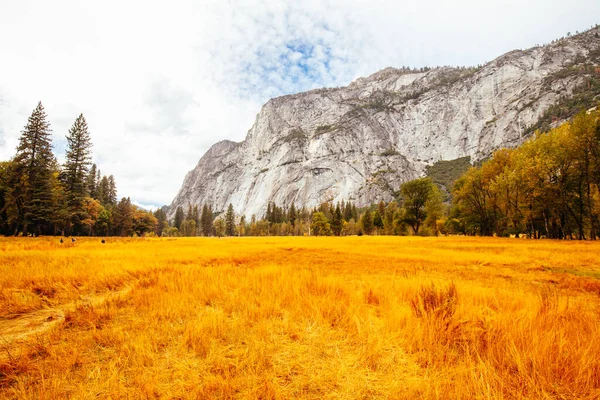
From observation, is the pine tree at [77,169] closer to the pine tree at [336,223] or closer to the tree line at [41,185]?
the tree line at [41,185]

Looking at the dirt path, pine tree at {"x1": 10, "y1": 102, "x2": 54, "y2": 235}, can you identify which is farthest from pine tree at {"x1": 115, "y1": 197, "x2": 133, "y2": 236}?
the dirt path

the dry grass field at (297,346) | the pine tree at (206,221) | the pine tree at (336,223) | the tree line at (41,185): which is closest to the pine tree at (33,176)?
the tree line at (41,185)

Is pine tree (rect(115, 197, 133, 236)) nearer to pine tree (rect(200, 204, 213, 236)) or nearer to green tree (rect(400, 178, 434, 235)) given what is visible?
pine tree (rect(200, 204, 213, 236))

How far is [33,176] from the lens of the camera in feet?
118

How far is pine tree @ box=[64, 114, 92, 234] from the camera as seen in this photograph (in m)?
43.9

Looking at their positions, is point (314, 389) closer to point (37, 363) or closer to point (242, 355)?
point (242, 355)

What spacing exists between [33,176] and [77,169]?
36.8 feet

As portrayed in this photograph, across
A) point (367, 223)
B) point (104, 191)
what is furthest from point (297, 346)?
point (104, 191)

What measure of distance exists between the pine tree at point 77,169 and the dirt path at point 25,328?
162ft

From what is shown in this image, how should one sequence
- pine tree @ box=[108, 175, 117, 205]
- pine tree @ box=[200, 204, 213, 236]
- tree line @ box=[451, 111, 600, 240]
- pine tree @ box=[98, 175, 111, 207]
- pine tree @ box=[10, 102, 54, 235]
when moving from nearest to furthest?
tree line @ box=[451, 111, 600, 240] → pine tree @ box=[10, 102, 54, 235] → pine tree @ box=[98, 175, 111, 207] → pine tree @ box=[108, 175, 117, 205] → pine tree @ box=[200, 204, 213, 236]

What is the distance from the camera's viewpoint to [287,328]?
373cm

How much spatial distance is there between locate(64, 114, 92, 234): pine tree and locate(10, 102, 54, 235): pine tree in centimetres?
611

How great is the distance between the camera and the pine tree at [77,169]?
144 feet

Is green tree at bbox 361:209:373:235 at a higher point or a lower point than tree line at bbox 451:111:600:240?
lower
